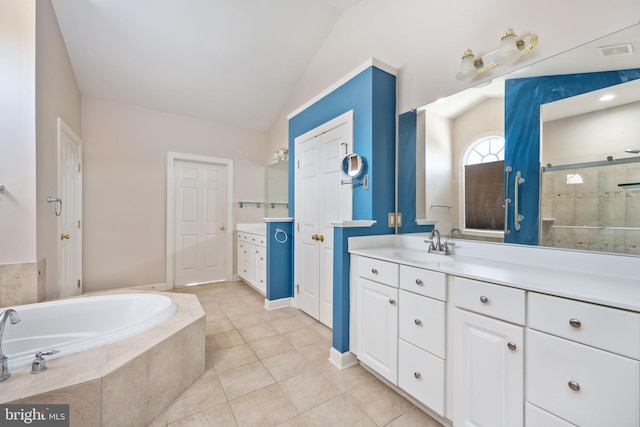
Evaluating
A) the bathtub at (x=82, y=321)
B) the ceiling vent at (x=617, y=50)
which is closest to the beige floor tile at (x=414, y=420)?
the bathtub at (x=82, y=321)

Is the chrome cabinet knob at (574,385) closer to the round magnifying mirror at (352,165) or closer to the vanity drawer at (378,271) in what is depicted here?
the vanity drawer at (378,271)

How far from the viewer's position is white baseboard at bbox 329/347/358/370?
1.91 metres

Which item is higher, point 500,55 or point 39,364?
point 500,55

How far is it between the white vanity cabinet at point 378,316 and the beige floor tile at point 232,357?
0.89 metres

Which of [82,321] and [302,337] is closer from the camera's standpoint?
[82,321]

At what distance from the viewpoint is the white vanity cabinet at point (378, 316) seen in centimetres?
159

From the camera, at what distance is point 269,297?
10.0 feet

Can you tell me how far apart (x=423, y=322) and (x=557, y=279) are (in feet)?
2.08

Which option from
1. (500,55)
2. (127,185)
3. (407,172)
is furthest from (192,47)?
(500,55)

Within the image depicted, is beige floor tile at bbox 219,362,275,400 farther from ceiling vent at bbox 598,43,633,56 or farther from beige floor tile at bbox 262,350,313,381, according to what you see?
ceiling vent at bbox 598,43,633,56

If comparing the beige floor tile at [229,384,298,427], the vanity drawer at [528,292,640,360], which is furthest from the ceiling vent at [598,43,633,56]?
the beige floor tile at [229,384,298,427]

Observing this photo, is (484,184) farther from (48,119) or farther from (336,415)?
(48,119)

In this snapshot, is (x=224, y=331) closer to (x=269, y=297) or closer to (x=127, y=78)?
(x=269, y=297)

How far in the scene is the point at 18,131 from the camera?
1946 millimetres
